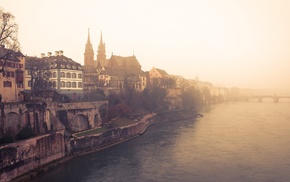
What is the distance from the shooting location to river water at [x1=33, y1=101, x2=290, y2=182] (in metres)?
37.5

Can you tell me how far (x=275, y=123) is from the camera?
82.4m

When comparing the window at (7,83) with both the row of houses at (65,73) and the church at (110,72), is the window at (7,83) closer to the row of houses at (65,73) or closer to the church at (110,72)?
the row of houses at (65,73)

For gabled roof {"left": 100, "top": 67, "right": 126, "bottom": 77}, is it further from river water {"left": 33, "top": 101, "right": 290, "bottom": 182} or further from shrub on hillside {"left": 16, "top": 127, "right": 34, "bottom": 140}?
shrub on hillside {"left": 16, "top": 127, "right": 34, "bottom": 140}

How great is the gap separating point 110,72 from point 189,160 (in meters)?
63.4

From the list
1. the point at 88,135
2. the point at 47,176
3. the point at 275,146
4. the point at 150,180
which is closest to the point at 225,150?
the point at 275,146

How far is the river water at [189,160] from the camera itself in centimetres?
3750

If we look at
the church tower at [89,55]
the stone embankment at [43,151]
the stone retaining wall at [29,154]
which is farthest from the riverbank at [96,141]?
the church tower at [89,55]

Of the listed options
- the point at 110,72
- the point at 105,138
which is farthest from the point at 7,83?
the point at 110,72

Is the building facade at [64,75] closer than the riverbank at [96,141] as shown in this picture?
No

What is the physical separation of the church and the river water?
3512 cm

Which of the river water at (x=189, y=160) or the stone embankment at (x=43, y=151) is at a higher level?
the stone embankment at (x=43, y=151)

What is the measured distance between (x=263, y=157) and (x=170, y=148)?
1563cm

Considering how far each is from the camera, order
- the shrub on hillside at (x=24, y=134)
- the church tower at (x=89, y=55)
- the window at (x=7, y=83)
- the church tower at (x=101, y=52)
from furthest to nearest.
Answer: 1. the church tower at (x=101, y=52)
2. the church tower at (x=89, y=55)
3. the window at (x=7, y=83)
4. the shrub on hillside at (x=24, y=134)

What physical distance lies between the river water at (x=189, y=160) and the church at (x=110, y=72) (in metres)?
35.1
